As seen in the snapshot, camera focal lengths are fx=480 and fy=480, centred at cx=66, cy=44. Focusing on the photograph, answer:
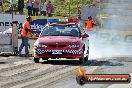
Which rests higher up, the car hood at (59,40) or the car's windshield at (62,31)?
the car's windshield at (62,31)

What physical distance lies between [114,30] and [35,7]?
5740 mm

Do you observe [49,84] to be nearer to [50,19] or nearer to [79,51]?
[79,51]

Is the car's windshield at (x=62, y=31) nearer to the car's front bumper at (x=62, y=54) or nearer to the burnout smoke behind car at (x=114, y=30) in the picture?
the car's front bumper at (x=62, y=54)

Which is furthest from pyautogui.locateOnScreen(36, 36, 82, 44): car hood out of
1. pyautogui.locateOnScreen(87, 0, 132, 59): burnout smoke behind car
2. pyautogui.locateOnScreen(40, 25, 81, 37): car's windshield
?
pyautogui.locateOnScreen(87, 0, 132, 59): burnout smoke behind car

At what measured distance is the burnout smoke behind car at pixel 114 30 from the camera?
24.7 meters

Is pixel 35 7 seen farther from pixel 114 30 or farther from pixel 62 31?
pixel 62 31

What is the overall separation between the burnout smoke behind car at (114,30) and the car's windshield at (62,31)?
9.28 ft

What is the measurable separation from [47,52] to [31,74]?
3.97m

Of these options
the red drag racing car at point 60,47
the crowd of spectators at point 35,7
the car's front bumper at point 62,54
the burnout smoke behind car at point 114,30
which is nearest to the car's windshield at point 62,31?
the red drag racing car at point 60,47

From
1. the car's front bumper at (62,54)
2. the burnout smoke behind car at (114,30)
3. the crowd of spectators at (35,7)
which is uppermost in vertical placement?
the crowd of spectators at (35,7)

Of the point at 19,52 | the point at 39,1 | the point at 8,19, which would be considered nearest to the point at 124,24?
the point at 39,1

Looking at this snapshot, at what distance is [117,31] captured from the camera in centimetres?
3259

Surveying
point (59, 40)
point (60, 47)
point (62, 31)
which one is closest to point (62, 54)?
point (60, 47)

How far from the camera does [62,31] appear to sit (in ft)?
61.0
